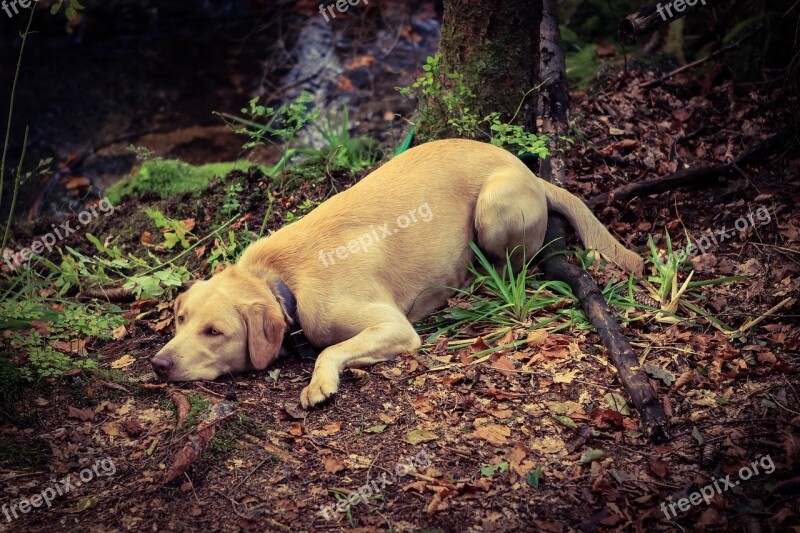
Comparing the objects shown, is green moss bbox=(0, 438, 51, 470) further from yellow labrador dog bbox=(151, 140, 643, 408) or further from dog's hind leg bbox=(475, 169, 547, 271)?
dog's hind leg bbox=(475, 169, 547, 271)

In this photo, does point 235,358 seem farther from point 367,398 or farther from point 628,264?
point 628,264

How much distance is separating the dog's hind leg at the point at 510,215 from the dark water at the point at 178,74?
11.7 feet

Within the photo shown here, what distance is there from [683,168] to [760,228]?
109cm

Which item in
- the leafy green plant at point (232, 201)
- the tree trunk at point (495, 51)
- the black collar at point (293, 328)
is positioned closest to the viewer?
the black collar at point (293, 328)

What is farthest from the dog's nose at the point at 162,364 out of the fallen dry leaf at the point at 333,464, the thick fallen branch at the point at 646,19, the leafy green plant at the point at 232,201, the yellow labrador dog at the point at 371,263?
the thick fallen branch at the point at 646,19

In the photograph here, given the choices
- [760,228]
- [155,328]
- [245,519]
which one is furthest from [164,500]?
[760,228]

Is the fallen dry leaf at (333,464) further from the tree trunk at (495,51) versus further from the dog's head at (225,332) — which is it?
the tree trunk at (495,51)

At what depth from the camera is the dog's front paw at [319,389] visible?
430cm

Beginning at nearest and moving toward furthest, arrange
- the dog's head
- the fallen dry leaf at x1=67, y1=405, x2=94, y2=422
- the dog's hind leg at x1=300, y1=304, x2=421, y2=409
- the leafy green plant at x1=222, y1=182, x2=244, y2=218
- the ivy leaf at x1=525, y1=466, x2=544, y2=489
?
the ivy leaf at x1=525, y1=466, x2=544, y2=489 < the fallen dry leaf at x1=67, y1=405, x2=94, y2=422 < the dog's hind leg at x1=300, y1=304, x2=421, y2=409 < the dog's head < the leafy green plant at x1=222, y1=182, x2=244, y2=218

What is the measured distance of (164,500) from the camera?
361 cm

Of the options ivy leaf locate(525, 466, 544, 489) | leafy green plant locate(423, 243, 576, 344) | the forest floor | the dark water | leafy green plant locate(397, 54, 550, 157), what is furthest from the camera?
the dark water

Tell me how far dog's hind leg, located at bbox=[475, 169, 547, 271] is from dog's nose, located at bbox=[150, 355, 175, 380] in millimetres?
2407

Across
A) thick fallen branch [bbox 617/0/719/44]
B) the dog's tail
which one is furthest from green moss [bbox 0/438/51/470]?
thick fallen branch [bbox 617/0/719/44]

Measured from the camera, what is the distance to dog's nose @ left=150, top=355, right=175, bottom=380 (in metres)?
4.38
